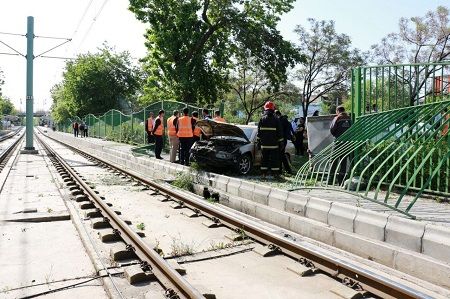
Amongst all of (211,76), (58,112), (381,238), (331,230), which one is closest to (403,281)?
(381,238)

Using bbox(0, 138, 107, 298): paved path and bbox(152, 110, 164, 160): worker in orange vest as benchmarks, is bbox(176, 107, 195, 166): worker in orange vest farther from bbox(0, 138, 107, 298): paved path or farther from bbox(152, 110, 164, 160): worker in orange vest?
bbox(0, 138, 107, 298): paved path

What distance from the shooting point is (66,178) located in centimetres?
1342

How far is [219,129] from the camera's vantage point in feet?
40.7

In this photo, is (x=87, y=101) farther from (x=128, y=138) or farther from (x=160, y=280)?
(x=160, y=280)

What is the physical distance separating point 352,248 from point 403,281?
3.82ft

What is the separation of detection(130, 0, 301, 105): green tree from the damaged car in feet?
52.3

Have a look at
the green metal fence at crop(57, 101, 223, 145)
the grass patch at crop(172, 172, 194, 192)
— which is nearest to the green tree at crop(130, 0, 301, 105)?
the green metal fence at crop(57, 101, 223, 145)

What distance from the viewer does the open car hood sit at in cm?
1218

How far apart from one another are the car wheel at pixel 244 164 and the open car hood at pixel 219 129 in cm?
61

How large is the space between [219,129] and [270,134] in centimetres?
213

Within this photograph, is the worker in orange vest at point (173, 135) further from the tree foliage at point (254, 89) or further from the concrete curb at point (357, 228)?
the tree foliage at point (254, 89)

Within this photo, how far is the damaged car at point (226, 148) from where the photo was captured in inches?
459

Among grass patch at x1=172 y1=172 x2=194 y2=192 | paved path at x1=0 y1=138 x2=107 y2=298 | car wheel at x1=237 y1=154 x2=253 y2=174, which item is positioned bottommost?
paved path at x1=0 y1=138 x2=107 y2=298

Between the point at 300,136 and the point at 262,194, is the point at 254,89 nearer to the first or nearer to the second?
the point at 300,136
